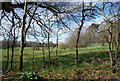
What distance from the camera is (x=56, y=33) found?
1.88 meters

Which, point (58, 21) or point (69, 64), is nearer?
point (69, 64)

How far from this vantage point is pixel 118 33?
1500 mm

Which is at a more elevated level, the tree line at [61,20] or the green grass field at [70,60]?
the tree line at [61,20]

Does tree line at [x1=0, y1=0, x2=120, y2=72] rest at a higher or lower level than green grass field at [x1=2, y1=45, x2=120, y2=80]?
higher

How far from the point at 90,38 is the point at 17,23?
1.67 meters

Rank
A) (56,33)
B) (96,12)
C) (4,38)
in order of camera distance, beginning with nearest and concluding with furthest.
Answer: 1. (96,12)
2. (4,38)
3. (56,33)

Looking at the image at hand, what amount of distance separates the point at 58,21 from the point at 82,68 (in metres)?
1.14

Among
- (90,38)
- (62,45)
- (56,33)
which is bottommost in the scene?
(62,45)

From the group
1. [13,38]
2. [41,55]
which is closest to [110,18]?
[41,55]

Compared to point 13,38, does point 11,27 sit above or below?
above

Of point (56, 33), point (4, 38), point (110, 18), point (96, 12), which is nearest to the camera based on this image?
point (110, 18)

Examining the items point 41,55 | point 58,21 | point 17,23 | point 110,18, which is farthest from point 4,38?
point 110,18

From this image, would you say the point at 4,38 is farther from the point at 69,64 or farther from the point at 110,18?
the point at 110,18

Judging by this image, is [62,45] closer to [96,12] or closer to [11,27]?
[96,12]
